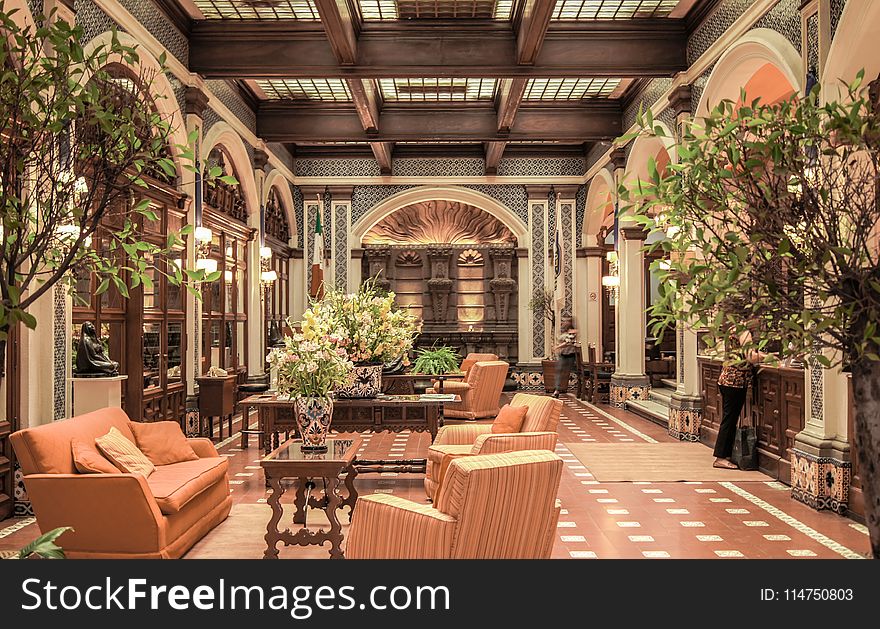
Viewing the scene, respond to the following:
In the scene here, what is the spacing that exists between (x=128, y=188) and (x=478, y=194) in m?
14.1

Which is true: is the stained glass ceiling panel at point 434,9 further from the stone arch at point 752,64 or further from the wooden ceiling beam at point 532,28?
the stone arch at point 752,64

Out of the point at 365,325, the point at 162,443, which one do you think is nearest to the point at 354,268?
the point at 365,325

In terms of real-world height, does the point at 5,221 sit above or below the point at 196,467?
above

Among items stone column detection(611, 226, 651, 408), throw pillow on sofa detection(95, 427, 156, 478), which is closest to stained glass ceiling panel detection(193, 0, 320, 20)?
throw pillow on sofa detection(95, 427, 156, 478)

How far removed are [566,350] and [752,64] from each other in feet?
26.3

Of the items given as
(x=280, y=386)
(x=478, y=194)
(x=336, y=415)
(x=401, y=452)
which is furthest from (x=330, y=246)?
(x=280, y=386)

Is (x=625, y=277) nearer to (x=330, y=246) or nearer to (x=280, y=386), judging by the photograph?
(x=330, y=246)

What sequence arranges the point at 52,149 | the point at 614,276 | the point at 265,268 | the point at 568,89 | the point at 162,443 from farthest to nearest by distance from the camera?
the point at 614,276 < the point at 265,268 < the point at 568,89 < the point at 162,443 < the point at 52,149

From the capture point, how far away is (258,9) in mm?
8977

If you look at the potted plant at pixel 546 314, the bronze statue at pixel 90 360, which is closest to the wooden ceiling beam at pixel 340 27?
the bronze statue at pixel 90 360

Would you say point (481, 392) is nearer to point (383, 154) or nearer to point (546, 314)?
point (383, 154)

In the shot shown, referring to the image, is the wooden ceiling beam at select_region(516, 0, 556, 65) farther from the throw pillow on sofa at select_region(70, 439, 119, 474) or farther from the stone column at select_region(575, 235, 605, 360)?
the stone column at select_region(575, 235, 605, 360)

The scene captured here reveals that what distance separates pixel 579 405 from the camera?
14.1 m

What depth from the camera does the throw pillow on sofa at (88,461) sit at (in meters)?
4.49
